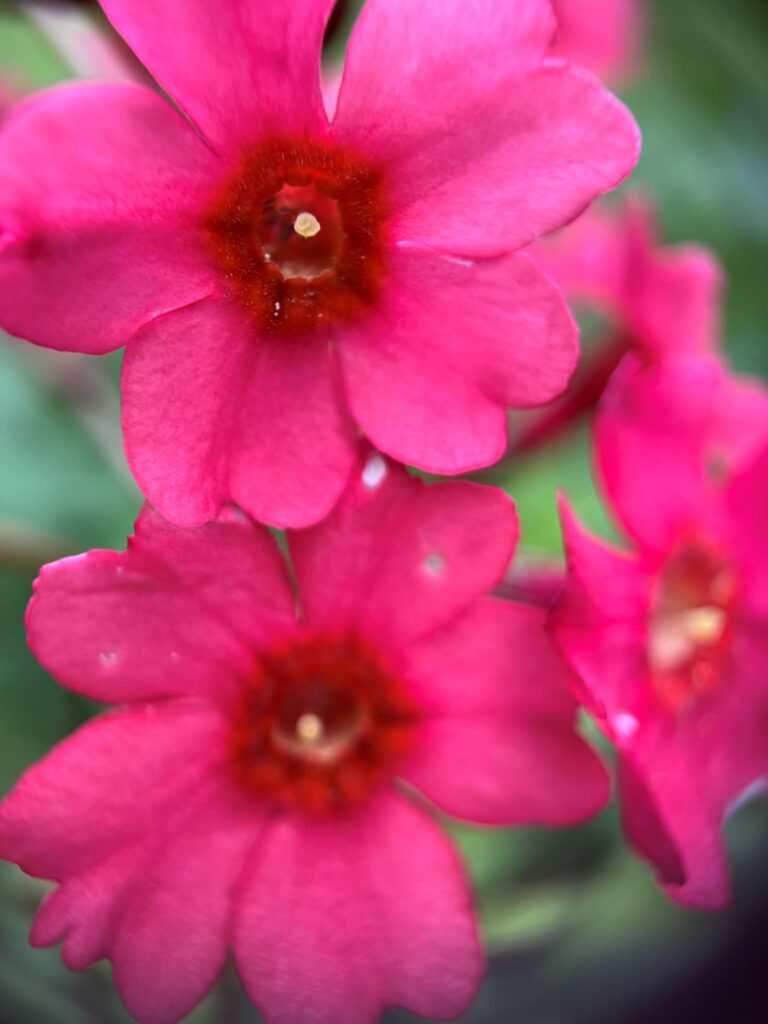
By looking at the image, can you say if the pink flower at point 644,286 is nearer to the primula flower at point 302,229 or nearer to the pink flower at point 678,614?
the pink flower at point 678,614

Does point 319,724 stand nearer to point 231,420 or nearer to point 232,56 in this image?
point 231,420

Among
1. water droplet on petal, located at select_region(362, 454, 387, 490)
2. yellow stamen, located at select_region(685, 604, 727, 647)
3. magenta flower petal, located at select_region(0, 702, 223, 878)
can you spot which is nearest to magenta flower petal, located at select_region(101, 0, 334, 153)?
water droplet on petal, located at select_region(362, 454, 387, 490)

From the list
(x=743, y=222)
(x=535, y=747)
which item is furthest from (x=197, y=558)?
(x=743, y=222)

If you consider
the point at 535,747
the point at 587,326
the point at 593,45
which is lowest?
the point at 587,326

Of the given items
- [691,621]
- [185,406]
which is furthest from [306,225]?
[691,621]

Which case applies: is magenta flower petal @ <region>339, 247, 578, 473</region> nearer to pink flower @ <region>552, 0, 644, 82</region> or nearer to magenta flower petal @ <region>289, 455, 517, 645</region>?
magenta flower petal @ <region>289, 455, 517, 645</region>

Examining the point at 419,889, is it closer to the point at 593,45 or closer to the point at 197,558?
the point at 197,558
